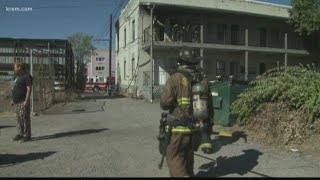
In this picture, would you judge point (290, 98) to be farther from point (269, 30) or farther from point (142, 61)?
point (269, 30)

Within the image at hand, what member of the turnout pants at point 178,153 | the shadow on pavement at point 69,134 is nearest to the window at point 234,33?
the shadow on pavement at point 69,134

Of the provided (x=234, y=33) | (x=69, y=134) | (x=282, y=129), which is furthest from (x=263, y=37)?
(x=282, y=129)

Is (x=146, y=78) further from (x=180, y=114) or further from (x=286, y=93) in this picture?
(x=180, y=114)

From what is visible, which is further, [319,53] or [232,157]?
[319,53]

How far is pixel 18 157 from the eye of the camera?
377 inches

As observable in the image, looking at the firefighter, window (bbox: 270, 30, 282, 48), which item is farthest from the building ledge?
the firefighter

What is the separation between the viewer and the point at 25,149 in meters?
10.6

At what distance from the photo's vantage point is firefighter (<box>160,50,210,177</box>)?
645cm

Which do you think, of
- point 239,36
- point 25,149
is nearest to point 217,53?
point 239,36

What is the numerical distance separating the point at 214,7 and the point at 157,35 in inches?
189

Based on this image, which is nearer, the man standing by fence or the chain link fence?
the man standing by fence

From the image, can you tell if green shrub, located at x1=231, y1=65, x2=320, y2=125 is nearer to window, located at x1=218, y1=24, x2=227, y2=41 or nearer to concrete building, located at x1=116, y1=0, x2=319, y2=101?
concrete building, located at x1=116, y1=0, x2=319, y2=101

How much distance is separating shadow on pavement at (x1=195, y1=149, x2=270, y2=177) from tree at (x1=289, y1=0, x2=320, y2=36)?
22.5 meters

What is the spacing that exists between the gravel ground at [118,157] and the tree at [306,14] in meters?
19.6
